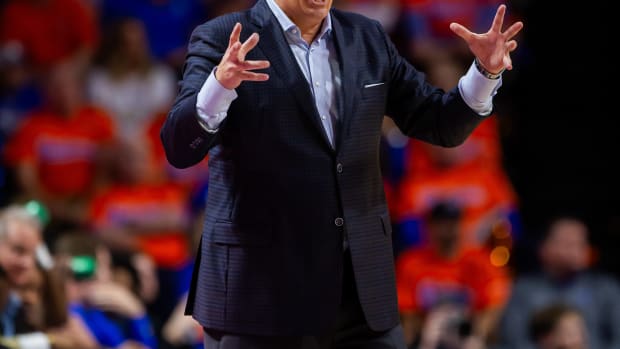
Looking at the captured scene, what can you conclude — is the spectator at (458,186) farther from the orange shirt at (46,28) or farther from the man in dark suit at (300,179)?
the man in dark suit at (300,179)

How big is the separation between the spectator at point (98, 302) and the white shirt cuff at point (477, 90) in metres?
2.35

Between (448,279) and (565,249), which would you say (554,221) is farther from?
(448,279)

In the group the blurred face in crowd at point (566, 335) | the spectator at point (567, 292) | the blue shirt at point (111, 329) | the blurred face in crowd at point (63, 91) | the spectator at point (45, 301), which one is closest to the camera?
the spectator at point (45, 301)

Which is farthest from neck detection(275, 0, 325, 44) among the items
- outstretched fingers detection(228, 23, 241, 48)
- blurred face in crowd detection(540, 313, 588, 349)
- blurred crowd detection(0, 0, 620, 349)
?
blurred face in crowd detection(540, 313, 588, 349)

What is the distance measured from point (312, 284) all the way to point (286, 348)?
155 mm

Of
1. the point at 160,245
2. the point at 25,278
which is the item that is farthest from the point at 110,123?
the point at 25,278

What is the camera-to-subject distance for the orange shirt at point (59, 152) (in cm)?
643

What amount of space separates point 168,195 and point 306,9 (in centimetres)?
367

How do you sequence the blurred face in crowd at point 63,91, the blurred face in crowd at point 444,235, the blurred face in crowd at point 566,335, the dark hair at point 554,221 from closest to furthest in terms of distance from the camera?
the blurred face in crowd at point 566,335
the blurred face in crowd at point 444,235
the dark hair at point 554,221
the blurred face in crowd at point 63,91

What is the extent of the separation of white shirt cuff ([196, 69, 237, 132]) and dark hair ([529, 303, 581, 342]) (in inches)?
117

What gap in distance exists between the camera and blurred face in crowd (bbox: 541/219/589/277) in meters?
5.79

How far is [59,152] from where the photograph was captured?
21.2 ft

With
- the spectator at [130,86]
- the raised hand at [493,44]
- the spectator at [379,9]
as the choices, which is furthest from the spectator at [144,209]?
the raised hand at [493,44]

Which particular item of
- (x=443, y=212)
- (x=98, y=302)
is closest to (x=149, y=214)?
(x=98, y=302)
